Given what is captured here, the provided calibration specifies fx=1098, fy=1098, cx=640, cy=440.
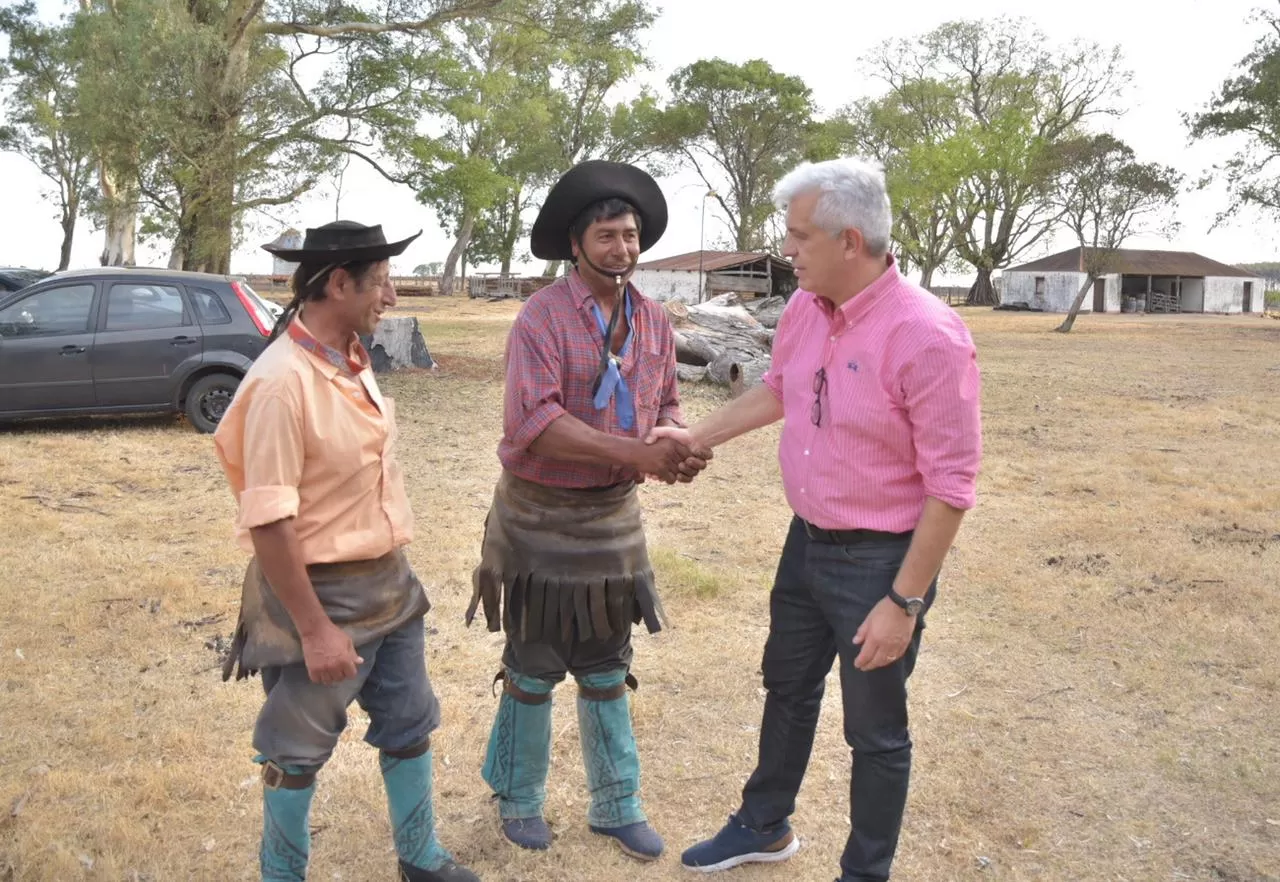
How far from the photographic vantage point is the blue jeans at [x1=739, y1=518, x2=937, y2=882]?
8.79 feet

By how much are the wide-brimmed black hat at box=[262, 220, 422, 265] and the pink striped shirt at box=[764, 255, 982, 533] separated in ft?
3.57

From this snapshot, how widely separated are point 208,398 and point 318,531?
8313 millimetres

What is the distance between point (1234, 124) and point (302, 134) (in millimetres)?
27540

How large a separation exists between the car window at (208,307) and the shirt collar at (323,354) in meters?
8.12

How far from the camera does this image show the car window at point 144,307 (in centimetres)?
987

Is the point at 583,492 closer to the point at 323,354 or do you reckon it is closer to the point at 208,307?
the point at 323,354

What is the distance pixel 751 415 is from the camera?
10.4 feet

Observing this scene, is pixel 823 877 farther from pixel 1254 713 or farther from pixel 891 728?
pixel 1254 713

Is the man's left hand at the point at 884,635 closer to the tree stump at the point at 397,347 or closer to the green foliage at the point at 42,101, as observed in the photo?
the tree stump at the point at 397,347

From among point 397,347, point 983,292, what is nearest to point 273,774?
point 397,347

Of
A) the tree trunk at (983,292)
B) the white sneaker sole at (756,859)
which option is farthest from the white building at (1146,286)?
the white sneaker sole at (756,859)

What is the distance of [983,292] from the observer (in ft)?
193

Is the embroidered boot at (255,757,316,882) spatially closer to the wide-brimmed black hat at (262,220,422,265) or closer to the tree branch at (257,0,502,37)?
the wide-brimmed black hat at (262,220,422,265)

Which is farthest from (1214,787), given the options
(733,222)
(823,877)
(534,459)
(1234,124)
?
(733,222)
